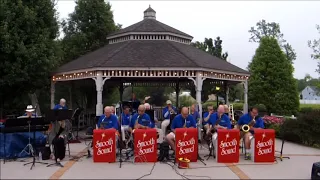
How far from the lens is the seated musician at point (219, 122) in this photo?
9812mm

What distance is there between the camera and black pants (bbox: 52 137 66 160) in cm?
917

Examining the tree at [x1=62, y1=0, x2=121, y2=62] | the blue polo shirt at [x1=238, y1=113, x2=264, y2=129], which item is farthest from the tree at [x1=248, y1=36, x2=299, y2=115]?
the blue polo shirt at [x1=238, y1=113, x2=264, y2=129]

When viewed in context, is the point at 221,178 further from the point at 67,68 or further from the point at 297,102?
the point at 297,102

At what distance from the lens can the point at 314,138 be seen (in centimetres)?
1309

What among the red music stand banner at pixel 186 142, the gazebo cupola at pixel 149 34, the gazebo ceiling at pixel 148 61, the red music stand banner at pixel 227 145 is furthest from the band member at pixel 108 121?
the gazebo cupola at pixel 149 34

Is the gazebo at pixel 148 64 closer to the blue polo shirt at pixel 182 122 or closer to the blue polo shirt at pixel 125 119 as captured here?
the blue polo shirt at pixel 125 119

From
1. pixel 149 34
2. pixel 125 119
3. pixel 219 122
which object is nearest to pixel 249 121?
pixel 219 122

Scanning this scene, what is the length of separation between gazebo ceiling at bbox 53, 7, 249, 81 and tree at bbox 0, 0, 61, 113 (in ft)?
4.47

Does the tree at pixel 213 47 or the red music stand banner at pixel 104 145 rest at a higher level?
the tree at pixel 213 47

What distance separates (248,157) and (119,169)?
3.72 metres

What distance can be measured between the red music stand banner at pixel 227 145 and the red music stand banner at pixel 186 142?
0.65 meters

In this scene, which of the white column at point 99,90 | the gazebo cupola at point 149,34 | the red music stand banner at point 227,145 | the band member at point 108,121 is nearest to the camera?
the red music stand banner at point 227,145

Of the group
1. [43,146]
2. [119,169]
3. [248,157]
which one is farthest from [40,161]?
[248,157]

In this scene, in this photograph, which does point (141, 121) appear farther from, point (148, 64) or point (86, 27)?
point (86, 27)
